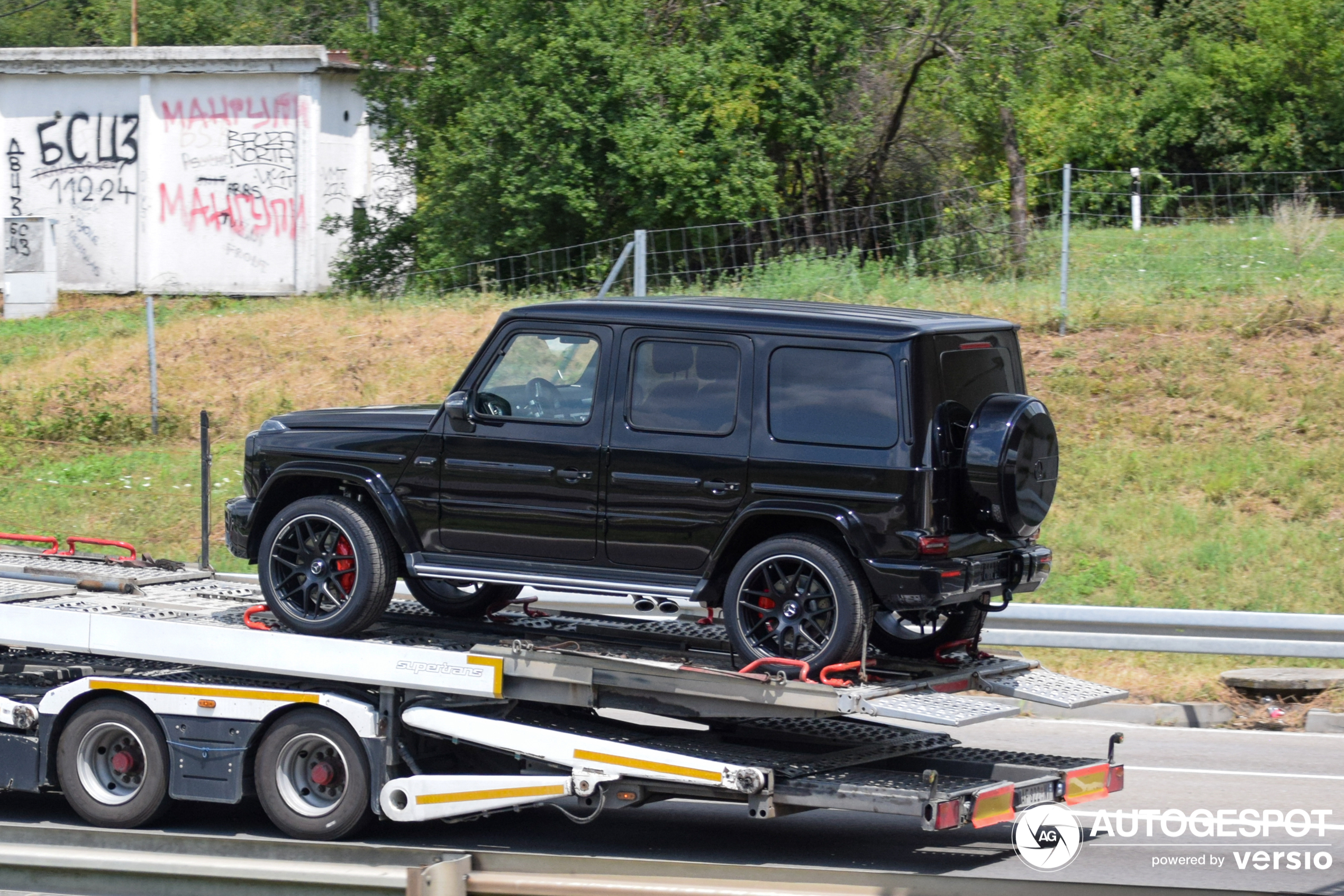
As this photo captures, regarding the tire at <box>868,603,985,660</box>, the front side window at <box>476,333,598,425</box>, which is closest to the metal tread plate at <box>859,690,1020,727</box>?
the tire at <box>868,603,985,660</box>

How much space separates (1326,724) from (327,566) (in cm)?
686

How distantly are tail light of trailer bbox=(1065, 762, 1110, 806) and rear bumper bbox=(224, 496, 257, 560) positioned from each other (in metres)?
4.32

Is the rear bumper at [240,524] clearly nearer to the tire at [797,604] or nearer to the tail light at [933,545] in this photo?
the tire at [797,604]

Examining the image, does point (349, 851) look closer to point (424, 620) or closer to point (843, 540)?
point (843, 540)

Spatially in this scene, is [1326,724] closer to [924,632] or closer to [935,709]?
[924,632]

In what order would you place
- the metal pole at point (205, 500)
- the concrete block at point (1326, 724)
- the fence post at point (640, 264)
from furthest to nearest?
the fence post at point (640, 264), the metal pole at point (205, 500), the concrete block at point (1326, 724)

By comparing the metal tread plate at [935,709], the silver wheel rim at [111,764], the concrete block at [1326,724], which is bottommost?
the concrete block at [1326,724]

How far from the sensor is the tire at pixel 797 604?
656 centimetres

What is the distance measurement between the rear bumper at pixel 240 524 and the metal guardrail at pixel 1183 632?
504 cm

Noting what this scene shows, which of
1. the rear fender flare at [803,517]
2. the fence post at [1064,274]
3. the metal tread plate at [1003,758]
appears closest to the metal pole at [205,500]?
the rear fender flare at [803,517]

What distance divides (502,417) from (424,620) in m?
1.55

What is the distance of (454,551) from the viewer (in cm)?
745

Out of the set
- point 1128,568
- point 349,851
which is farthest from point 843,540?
point 1128,568

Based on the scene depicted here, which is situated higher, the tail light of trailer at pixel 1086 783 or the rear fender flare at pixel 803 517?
the rear fender flare at pixel 803 517
